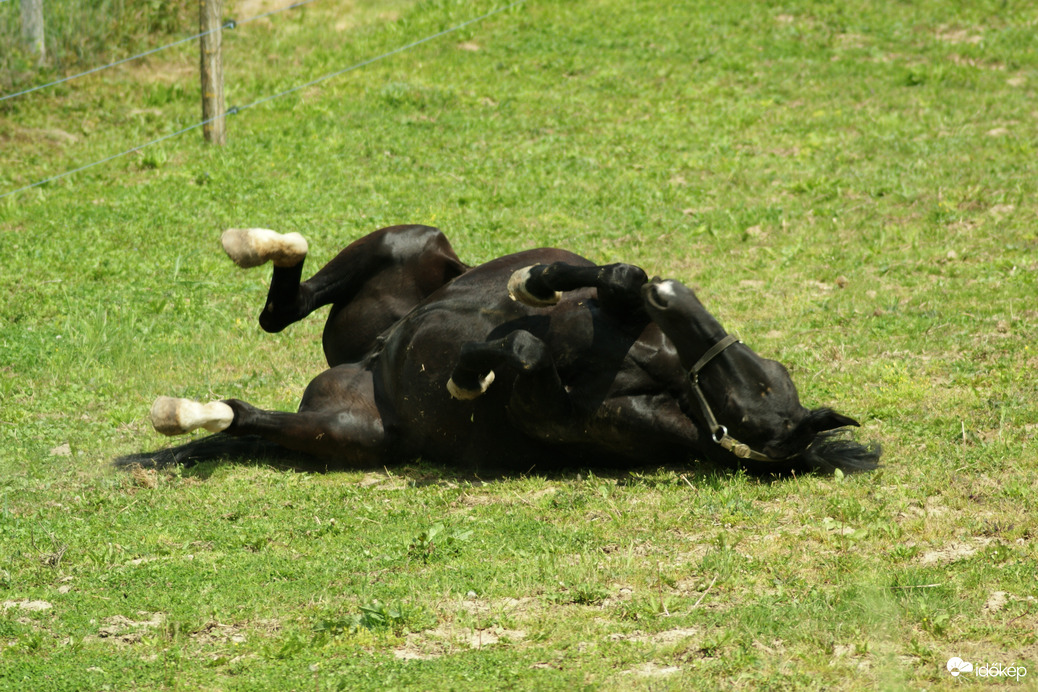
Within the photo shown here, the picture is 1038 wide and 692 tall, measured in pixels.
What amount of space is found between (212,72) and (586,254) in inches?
203

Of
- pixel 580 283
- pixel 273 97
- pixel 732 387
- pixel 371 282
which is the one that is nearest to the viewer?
pixel 732 387

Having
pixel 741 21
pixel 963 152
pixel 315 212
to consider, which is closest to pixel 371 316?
pixel 315 212

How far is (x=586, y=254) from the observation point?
32.1 feet

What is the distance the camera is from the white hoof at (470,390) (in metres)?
5.15

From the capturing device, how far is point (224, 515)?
509cm

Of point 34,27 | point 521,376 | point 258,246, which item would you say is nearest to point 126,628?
point 521,376

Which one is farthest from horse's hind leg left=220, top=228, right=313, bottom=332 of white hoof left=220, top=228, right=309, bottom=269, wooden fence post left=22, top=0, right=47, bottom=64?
wooden fence post left=22, top=0, right=47, bottom=64

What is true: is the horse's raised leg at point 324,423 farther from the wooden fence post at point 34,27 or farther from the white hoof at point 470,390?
the wooden fence post at point 34,27

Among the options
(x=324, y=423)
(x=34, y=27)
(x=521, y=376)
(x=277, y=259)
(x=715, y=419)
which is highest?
(x=34, y=27)

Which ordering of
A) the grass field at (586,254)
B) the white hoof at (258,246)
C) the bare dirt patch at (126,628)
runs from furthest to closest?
the white hoof at (258,246) < the bare dirt patch at (126,628) < the grass field at (586,254)

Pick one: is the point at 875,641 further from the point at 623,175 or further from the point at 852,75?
the point at 852,75

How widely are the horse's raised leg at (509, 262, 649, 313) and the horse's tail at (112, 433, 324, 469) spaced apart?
161cm

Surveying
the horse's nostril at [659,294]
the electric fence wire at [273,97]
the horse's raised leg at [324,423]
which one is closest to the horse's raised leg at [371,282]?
the horse's raised leg at [324,423]

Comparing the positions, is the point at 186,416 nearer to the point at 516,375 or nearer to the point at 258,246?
the point at 258,246
